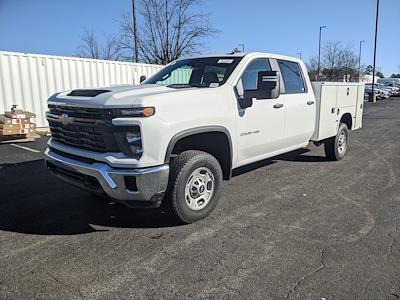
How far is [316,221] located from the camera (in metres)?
4.18

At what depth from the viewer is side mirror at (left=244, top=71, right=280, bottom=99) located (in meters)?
4.46

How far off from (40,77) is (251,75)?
29.0ft

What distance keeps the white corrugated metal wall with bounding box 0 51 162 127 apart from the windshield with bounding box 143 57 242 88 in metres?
7.26

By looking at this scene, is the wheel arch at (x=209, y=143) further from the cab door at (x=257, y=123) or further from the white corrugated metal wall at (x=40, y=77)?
the white corrugated metal wall at (x=40, y=77)

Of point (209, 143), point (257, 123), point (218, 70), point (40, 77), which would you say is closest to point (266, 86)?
point (257, 123)

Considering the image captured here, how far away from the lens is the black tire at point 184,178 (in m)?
3.79

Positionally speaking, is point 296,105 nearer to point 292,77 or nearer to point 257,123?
point 292,77

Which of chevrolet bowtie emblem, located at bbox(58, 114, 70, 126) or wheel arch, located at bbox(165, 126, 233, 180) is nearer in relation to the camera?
wheel arch, located at bbox(165, 126, 233, 180)

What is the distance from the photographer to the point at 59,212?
446 cm

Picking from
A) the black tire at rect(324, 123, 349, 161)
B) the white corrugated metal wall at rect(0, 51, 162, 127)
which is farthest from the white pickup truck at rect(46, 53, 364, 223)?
the white corrugated metal wall at rect(0, 51, 162, 127)

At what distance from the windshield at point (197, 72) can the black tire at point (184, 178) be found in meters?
1.03

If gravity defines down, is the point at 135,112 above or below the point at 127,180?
above

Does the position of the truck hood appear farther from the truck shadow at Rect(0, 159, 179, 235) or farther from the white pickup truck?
the truck shadow at Rect(0, 159, 179, 235)

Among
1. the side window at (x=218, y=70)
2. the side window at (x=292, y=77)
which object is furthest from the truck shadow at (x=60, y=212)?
the side window at (x=292, y=77)
